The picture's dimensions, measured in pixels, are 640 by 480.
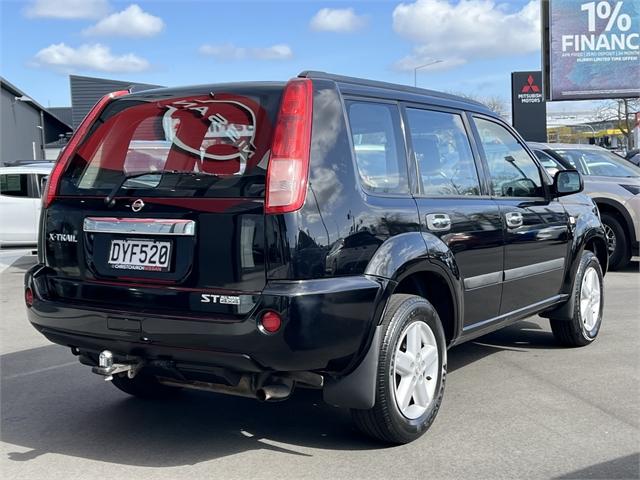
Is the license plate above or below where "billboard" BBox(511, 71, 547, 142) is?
below

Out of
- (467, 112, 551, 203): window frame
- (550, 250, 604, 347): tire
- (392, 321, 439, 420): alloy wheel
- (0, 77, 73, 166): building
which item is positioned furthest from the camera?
(0, 77, 73, 166): building

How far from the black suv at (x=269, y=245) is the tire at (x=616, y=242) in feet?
21.6

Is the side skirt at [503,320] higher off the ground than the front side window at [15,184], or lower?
lower

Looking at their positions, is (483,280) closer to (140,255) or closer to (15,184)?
(140,255)

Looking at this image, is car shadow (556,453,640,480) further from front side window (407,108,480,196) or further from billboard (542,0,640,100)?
billboard (542,0,640,100)

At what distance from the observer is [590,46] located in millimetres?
29531

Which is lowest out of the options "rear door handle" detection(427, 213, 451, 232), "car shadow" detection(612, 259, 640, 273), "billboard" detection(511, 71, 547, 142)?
"car shadow" detection(612, 259, 640, 273)

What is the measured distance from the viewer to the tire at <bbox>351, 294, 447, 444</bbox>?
3.72 meters

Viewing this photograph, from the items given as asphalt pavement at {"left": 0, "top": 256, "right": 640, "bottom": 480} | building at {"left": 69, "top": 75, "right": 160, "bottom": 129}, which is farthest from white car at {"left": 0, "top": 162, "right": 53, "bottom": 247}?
building at {"left": 69, "top": 75, "right": 160, "bottom": 129}

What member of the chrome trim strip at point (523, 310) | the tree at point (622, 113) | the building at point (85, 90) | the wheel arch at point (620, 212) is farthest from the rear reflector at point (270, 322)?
the tree at point (622, 113)

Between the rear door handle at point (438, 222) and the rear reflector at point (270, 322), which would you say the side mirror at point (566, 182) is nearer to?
the rear door handle at point (438, 222)

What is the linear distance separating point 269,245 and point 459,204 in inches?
60.9

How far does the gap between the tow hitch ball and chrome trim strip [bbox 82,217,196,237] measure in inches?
24.1

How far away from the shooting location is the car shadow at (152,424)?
394cm
